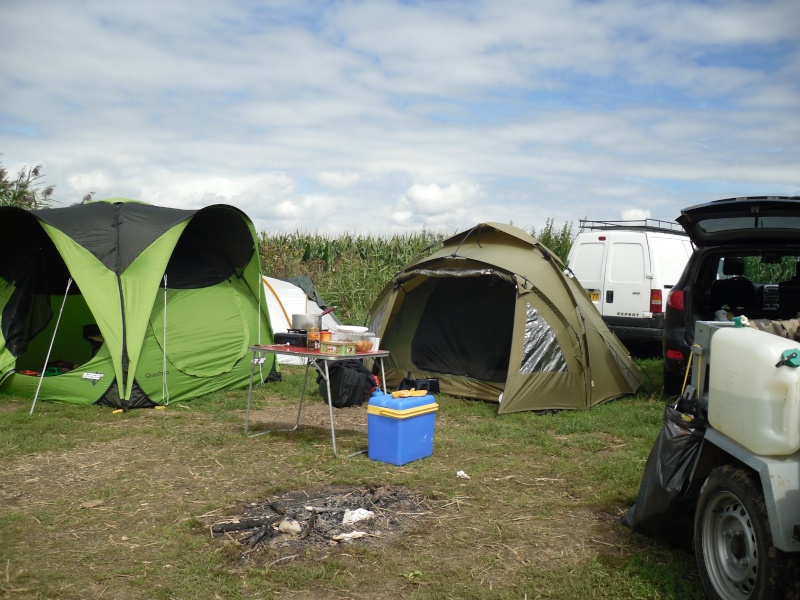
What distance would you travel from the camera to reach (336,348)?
591cm

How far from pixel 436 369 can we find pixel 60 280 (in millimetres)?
4816

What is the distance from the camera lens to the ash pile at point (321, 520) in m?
4.11

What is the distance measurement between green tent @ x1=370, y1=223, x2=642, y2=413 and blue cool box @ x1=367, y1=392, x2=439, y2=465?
6.00 ft

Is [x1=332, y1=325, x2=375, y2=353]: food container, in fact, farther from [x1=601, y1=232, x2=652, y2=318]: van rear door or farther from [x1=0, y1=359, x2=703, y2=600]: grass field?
[x1=601, y1=232, x2=652, y2=318]: van rear door

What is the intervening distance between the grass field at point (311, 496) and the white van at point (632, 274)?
2982 mm

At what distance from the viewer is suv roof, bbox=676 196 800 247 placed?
5945mm

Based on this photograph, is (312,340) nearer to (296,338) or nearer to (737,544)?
(296,338)

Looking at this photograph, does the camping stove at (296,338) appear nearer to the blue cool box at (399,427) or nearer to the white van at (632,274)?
the blue cool box at (399,427)

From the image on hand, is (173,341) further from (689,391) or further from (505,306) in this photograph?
(689,391)

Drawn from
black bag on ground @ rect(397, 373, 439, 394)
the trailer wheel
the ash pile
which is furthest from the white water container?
black bag on ground @ rect(397, 373, 439, 394)

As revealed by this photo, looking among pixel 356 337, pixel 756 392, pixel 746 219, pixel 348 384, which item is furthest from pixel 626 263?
pixel 756 392

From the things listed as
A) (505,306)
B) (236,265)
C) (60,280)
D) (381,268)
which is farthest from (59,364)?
(381,268)

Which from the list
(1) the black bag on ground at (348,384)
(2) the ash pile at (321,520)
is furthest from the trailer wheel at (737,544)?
(1) the black bag on ground at (348,384)

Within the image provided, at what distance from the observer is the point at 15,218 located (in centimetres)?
851
